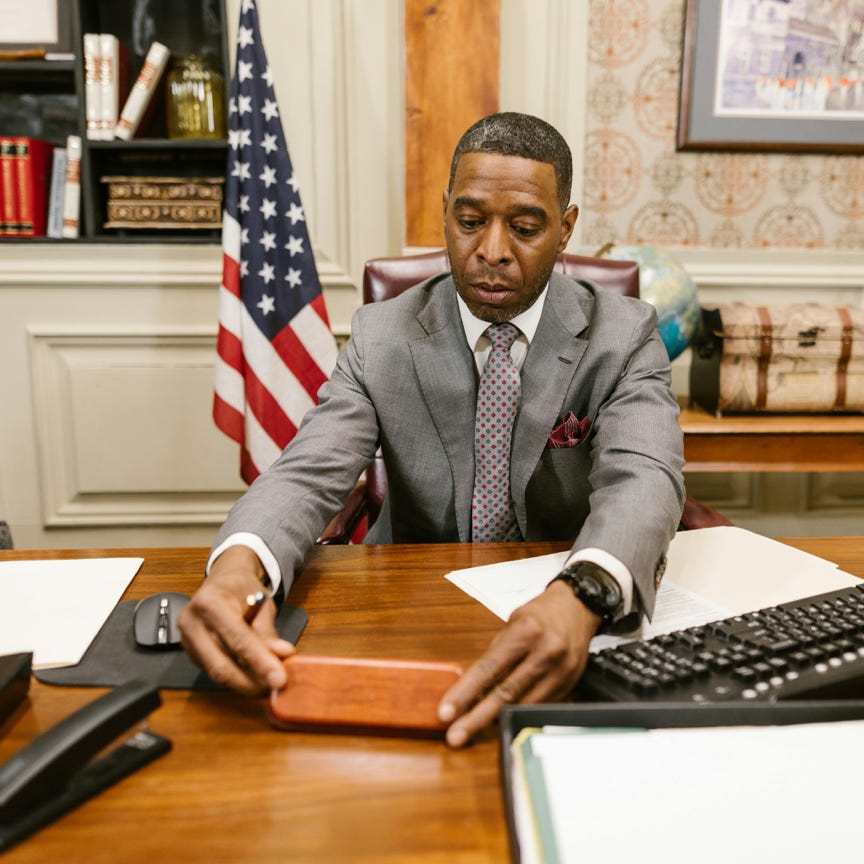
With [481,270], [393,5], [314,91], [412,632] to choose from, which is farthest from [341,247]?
[412,632]

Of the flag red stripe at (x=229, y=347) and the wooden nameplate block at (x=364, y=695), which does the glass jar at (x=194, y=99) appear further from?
the wooden nameplate block at (x=364, y=695)

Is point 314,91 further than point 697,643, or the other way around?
point 314,91

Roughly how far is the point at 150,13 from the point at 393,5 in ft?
2.74

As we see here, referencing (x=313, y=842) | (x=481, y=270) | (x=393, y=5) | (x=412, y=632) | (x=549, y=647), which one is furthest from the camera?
(x=393, y=5)

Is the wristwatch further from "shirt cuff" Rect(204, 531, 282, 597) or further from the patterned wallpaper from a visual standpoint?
the patterned wallpaper

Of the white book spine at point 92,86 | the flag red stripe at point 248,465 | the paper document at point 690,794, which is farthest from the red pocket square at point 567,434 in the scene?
the white book spine at point 92,86

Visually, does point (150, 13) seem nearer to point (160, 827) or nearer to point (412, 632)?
point (412, 632)

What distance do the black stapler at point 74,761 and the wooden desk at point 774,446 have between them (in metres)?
1.76

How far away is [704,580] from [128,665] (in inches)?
27.1

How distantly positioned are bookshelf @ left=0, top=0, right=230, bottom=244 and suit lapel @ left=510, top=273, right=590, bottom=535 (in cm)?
160

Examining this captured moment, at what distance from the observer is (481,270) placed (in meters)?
1.29

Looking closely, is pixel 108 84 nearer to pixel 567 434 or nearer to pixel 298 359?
pixel 298 359

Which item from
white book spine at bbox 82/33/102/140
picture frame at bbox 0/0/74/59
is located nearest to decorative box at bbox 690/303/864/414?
white book spine at bbox 82/33/102/140

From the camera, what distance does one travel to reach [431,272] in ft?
5.44
